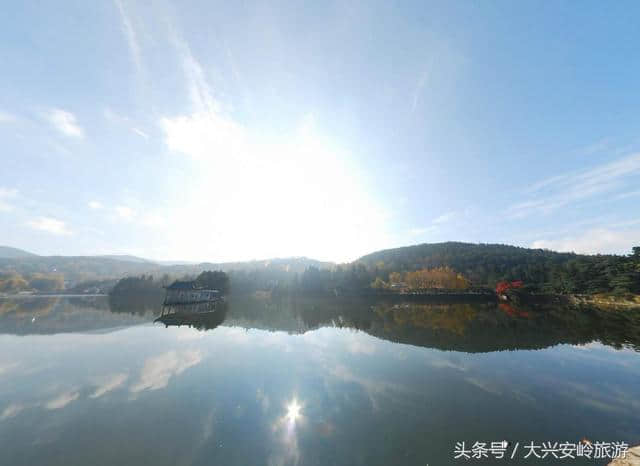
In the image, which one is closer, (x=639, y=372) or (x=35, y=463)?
(x=35, y=463)

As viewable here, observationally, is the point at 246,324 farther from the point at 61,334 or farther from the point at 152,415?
the point at 152,415

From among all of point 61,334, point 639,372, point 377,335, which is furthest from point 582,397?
point 61,334

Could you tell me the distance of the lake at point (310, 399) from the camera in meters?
7.80

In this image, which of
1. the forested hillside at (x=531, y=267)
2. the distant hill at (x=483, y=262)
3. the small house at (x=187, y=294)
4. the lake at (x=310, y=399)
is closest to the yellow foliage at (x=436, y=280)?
the forested hillside at (x=531, y=267)

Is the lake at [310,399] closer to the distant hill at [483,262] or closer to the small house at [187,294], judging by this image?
the small house at [187,294]

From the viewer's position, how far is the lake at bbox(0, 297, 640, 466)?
25.6ft

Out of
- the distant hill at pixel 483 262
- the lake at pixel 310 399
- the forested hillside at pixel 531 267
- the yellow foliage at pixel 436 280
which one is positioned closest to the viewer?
the lake at pixel 310 399

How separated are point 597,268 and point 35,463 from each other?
9179 centimetres

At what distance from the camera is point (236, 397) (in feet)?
37.8

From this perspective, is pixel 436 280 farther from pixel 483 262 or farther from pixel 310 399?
pixel 310 399

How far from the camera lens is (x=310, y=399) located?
37.8 feet

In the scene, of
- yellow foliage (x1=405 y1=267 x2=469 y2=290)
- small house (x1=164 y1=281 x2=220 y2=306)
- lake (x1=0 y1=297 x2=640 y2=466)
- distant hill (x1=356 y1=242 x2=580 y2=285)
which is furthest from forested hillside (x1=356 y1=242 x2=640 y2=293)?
small house (x1=164 y1=281 x2=220 y2=306)

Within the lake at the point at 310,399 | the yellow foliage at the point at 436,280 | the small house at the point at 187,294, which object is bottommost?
the lake at the point at 310,399

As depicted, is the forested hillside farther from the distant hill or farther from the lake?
the lake
